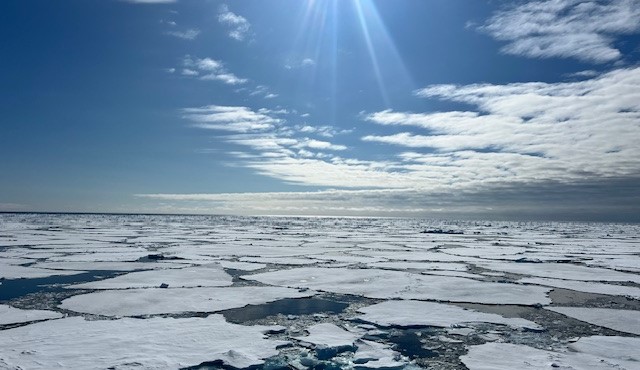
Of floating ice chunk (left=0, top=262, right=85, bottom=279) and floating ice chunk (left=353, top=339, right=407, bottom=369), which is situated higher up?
floating ice chunk (left=0, top=262, right=85, bottom=279)

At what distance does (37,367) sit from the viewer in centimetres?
280

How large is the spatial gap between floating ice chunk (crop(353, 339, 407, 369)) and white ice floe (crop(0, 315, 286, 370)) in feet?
2.07

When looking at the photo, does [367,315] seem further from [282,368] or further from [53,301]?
[53,301]

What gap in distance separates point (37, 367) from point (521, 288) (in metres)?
5.67

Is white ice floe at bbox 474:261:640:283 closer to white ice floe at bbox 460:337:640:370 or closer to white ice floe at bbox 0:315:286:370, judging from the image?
white ice floe at bbox 460:337:640:370

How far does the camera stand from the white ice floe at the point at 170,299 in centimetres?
446

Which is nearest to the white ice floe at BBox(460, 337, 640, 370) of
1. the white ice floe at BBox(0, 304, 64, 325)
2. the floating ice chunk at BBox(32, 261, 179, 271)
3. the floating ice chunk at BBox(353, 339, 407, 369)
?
the floating ice chunk at BBox(353, 339, 407, 369)

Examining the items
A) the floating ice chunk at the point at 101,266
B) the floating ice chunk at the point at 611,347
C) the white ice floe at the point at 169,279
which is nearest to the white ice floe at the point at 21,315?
the white ice floe at the point at 169,279

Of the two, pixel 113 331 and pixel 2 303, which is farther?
pixel 2 303

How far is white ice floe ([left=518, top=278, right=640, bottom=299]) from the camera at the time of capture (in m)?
5.76

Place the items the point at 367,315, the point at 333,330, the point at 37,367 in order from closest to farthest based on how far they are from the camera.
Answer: the point at 37,367
the point at 333,330
the point at 367,315

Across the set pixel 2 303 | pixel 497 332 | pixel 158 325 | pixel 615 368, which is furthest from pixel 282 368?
pixel 2 303

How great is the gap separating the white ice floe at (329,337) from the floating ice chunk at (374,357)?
0.40ft

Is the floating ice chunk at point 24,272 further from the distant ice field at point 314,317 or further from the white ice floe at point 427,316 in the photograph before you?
the white ice floe at point 427,316
